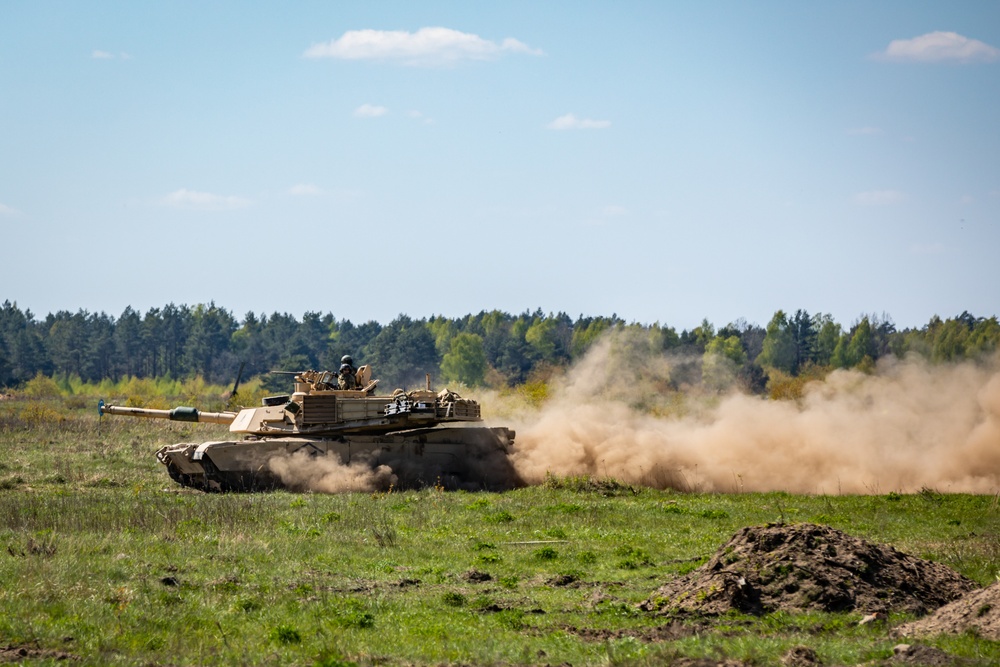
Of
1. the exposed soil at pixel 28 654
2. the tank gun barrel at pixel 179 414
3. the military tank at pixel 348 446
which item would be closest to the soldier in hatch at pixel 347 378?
the military tank at pixel 348 446

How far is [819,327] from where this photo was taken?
134 metres

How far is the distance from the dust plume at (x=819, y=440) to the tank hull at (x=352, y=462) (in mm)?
1331

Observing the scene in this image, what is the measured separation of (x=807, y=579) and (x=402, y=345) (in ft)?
336

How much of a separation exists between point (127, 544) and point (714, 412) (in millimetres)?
22345

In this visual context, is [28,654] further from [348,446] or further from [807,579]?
[348,446]

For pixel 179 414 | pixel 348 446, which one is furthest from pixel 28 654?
pixel 179 414

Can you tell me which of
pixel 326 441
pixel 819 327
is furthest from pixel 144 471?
pixel 819 327

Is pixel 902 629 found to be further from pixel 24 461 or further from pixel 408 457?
pixel 24 461

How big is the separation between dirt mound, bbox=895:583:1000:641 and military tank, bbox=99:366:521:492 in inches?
755

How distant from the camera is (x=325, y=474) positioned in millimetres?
31609

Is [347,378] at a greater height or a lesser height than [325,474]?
greater

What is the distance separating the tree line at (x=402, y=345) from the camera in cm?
11031

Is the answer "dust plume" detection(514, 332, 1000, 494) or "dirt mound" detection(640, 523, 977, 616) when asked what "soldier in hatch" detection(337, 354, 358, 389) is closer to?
"dust plume" detection(514, 332, 1000, 494)

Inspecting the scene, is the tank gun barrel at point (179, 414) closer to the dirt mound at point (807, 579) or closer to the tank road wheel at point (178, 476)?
the tank road wheel at point (178, 476)
